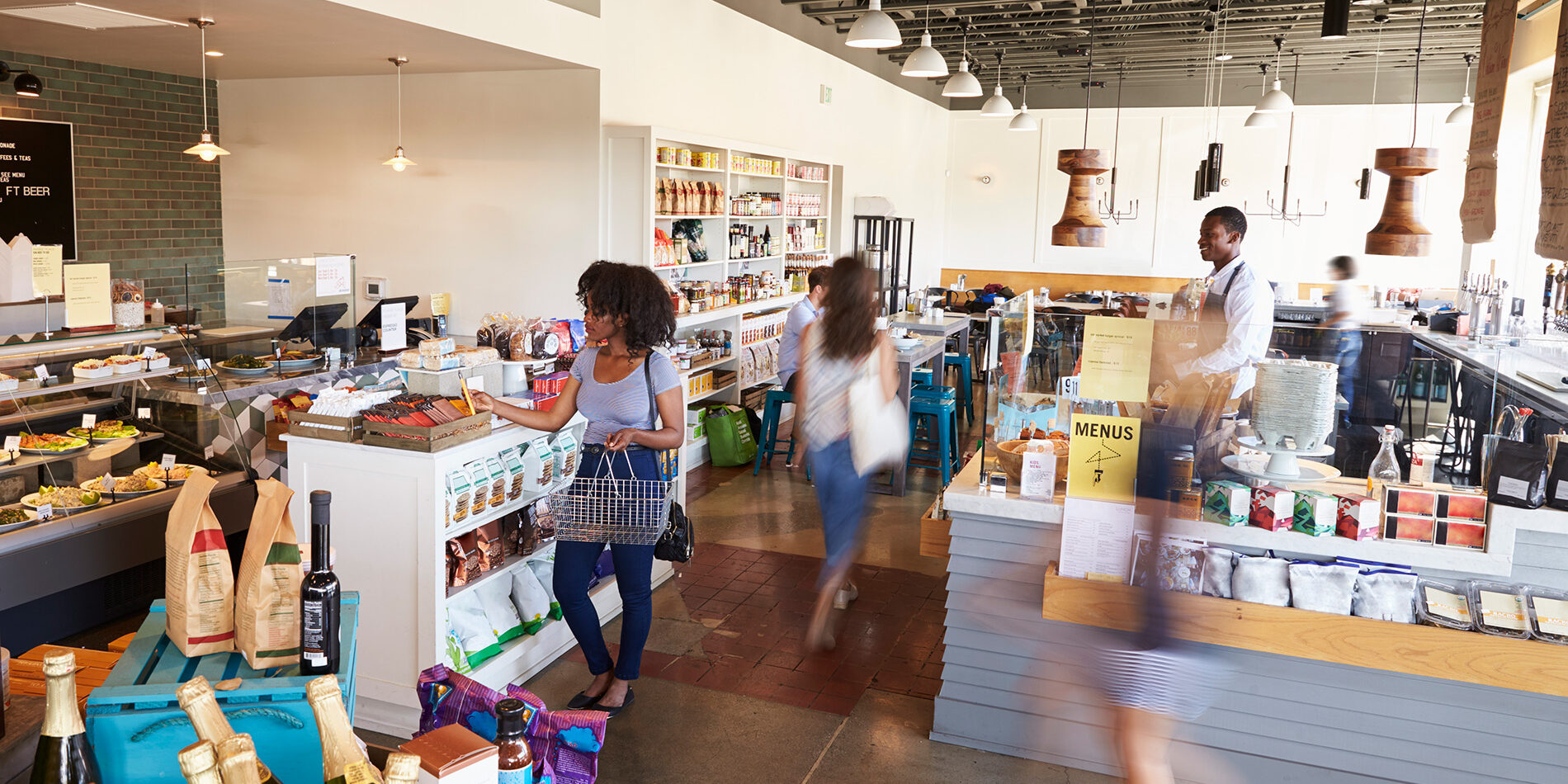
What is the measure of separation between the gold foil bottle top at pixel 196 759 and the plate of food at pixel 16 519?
374cm

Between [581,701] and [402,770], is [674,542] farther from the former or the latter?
[402,770]

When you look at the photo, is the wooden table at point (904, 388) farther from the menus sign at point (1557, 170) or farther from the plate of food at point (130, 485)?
the menus sign at point (1557, 170)

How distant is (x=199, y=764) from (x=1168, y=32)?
11.9 meters

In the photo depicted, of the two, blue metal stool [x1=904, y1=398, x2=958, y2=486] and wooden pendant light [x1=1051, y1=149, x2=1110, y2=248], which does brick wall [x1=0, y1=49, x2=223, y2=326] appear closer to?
blue metal stool [x1=904, y1=398, x2=958, y2=486]

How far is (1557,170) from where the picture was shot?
6.26 feet

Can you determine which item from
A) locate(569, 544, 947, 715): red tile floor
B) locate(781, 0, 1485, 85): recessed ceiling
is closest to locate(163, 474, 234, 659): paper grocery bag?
locate(569, 544, 947, 715): red tile floor

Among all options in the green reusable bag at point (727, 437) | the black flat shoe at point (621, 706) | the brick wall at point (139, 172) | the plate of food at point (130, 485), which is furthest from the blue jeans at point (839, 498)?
the brick wall at point (139, 172)

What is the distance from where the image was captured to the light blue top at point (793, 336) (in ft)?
18.5

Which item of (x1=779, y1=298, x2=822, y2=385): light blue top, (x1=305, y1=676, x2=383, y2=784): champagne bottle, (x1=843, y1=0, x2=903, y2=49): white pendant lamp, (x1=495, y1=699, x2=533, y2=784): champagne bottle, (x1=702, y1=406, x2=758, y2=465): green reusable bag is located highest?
(x1=843, y1=0, x2=903, y2=49): white pendant lamp

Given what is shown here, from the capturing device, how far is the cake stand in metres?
3.38

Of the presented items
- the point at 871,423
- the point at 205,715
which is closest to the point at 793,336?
the point at 871,423

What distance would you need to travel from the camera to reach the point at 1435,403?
636 cm

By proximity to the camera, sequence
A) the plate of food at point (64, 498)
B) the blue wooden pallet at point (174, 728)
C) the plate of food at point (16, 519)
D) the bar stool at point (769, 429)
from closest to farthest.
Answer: the blue wooden pallet at point (174, 728)
the plate of food at point (16, 519)
the plate of food at point (64, 498)
the bar stool at point (769, 429)

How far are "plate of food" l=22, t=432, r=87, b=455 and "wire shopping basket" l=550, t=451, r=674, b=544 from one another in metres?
2.28
